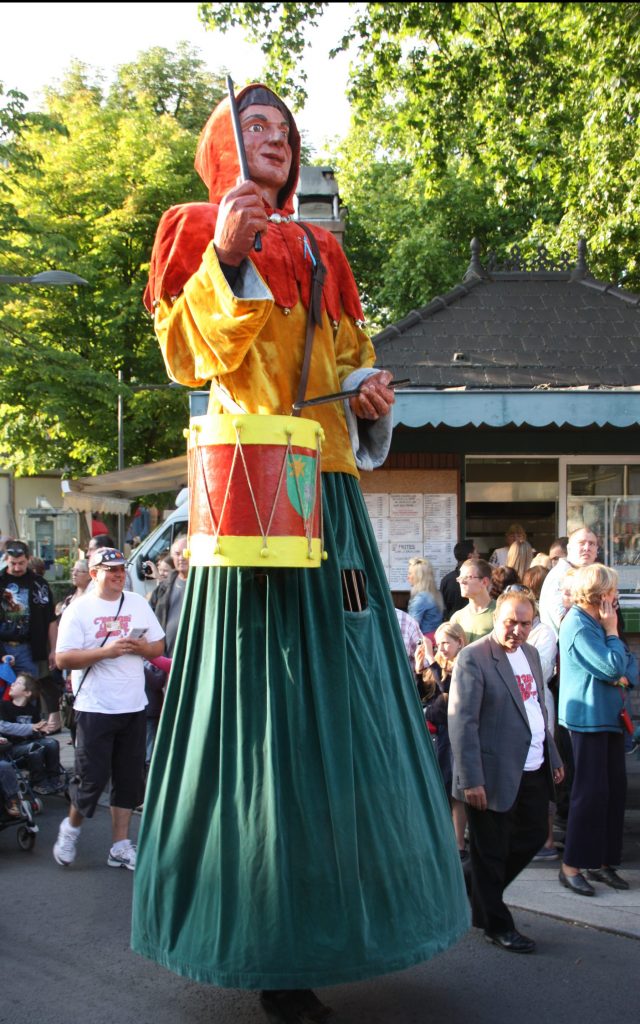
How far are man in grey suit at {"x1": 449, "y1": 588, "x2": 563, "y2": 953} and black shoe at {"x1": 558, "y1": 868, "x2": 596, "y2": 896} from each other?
780 millimetres

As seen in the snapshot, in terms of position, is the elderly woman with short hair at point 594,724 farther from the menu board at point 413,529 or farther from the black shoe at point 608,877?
the menu board at point 413,529

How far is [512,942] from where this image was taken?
14.9 feet

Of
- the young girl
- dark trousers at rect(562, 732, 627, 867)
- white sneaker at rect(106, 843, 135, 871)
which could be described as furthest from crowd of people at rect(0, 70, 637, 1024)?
the young girl

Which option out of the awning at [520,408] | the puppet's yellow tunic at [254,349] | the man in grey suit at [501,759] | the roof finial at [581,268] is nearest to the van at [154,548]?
the awning at [520,408]

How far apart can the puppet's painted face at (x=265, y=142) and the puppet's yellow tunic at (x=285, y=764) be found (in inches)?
17.6

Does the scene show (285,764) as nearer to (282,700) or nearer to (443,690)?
(282,700)

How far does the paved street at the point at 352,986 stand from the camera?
379 cm

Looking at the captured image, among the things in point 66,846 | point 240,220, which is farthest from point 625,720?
point 240,220

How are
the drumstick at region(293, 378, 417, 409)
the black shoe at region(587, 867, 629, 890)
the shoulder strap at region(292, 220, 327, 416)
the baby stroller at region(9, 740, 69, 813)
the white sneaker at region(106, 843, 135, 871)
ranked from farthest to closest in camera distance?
the baby stroller at region(9, 740, 69, 813), the white sneaker at region(106, 843, 135, 871), the black shoe at region(587, 867, 629, 890), the shoulder strap at region(292, 220, 327, 416), the drumstick at region(293, 378, 417, 409)

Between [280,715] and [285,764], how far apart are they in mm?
141

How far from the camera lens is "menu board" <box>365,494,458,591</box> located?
420 inches

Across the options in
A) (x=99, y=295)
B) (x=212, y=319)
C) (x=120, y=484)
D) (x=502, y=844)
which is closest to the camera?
(x=212, y=319)

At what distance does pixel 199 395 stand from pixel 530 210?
17734 millimetres

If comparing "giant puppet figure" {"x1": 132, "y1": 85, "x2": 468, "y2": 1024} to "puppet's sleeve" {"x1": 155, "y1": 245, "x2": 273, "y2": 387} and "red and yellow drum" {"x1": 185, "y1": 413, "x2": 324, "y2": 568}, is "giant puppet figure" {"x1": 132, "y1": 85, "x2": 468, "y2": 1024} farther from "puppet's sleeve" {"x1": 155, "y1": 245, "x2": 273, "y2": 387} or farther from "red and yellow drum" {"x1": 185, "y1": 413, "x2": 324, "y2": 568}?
"red and yellow drum" {"x1": 185, "y1": 413, "x2": 324, "y2": 568}
